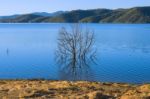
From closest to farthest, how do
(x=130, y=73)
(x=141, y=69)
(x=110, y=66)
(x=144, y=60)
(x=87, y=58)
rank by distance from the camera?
(x=130, y=73) → (x=141, y=69) → (x=110, y=66) → (x=144, y=60) → (x=87, y=58)

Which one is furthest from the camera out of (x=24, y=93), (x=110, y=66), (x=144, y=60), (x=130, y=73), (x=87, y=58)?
(x=87, y=58)

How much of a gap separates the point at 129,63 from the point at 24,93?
37256 mm

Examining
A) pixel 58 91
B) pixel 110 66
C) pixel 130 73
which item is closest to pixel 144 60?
pixel 110 66

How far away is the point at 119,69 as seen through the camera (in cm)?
5081

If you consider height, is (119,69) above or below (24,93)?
below

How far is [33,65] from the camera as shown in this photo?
55750 millimetres

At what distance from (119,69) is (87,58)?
1615 centimetres

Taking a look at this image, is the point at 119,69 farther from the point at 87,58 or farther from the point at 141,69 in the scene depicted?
the point at 87,58

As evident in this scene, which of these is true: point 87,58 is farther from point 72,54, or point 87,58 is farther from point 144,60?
point 144,60

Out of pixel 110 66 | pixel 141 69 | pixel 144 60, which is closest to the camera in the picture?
pixel 141 69

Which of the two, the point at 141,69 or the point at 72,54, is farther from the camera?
the point at 72,54

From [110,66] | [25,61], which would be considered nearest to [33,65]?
[25,61]

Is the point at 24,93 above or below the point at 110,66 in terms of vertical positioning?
above

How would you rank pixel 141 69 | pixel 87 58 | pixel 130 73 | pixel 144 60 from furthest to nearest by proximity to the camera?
pixel 87 58 < pixel 144 60 < pixel 141 69 < pixel 130 73
